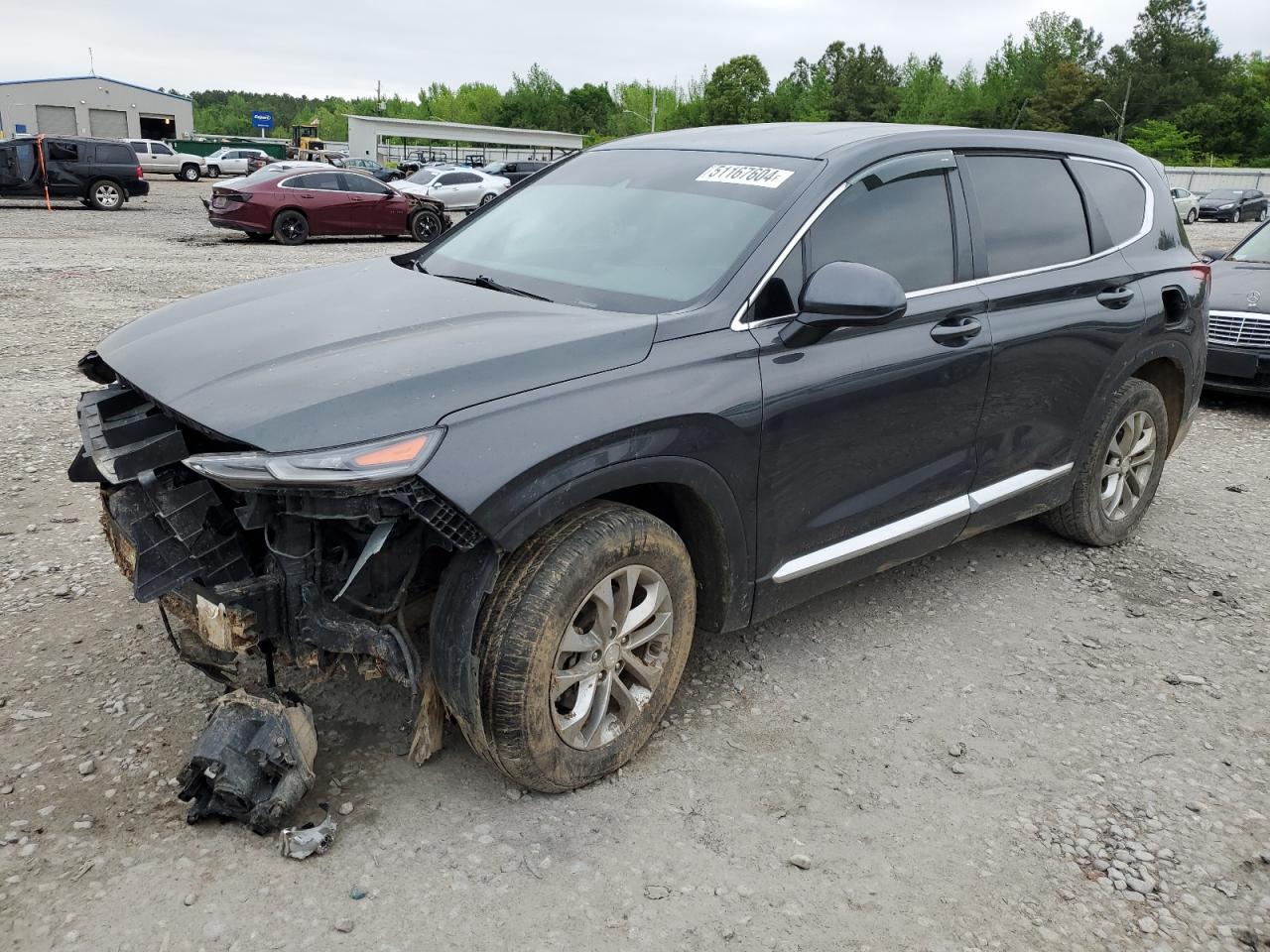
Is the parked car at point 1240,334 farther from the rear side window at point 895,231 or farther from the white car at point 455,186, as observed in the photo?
the white car at point 455,186

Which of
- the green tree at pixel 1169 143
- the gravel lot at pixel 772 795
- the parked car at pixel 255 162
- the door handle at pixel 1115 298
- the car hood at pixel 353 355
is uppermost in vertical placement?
the green tree at pixel 1169 143

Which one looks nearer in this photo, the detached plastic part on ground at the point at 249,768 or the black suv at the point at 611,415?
the black suv at the point at 611,415

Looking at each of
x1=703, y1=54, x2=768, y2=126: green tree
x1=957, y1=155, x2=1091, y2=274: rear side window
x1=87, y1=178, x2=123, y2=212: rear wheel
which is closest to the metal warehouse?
x1=703, y1=54, x2=768, y2=126: green tree

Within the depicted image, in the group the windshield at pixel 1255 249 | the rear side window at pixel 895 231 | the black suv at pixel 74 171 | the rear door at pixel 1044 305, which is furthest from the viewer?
the black suv at pixel 74 171

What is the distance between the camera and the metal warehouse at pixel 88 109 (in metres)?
72.9

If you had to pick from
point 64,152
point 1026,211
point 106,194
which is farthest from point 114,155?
point 1026,211

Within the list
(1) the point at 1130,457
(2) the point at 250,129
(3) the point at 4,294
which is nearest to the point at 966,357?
(1) the point at 1130,457

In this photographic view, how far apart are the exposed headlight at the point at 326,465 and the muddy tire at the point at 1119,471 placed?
129 inches

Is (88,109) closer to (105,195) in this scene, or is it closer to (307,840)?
(105,195)

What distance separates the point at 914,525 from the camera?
3.72m

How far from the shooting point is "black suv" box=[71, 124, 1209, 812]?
8.44 ft

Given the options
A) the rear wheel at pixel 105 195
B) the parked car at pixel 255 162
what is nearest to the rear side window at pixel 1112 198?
the rear wheel at pixel 105 195

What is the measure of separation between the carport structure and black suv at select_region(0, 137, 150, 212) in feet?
Result: 164

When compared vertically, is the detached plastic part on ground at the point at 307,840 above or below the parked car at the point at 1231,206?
below
